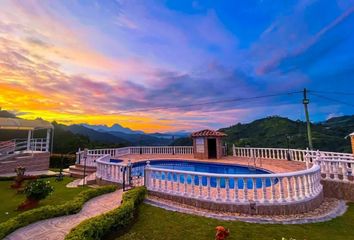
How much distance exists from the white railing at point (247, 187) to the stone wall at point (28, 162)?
47.1 ft

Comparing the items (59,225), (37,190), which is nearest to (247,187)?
(59,225)

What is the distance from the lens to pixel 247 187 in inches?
271

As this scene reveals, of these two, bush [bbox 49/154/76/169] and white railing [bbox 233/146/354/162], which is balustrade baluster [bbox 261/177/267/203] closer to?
white railing [bbox 233/146/354/162]

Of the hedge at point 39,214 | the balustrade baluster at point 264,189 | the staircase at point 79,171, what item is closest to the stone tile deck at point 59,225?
the hedge at point 39,214

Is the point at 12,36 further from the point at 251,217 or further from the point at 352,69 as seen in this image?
the point at 352,69

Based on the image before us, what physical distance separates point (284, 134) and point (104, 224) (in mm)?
45830

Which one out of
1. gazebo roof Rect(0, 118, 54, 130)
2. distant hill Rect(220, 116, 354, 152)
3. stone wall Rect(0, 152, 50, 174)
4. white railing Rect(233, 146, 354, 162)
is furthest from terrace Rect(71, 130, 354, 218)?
distant hill Rect(220, 116, 354, 152)

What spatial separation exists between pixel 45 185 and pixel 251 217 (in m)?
7.65

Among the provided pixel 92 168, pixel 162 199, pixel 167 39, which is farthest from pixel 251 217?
pixel 167 39

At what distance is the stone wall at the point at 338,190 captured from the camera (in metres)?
8.57

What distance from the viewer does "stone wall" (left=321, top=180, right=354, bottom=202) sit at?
857 cm

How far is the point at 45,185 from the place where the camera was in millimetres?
7766

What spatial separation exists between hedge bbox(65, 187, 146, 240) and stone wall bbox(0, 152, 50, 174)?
14.7 m

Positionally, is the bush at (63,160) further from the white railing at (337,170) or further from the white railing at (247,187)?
the white railing at (337,170)
